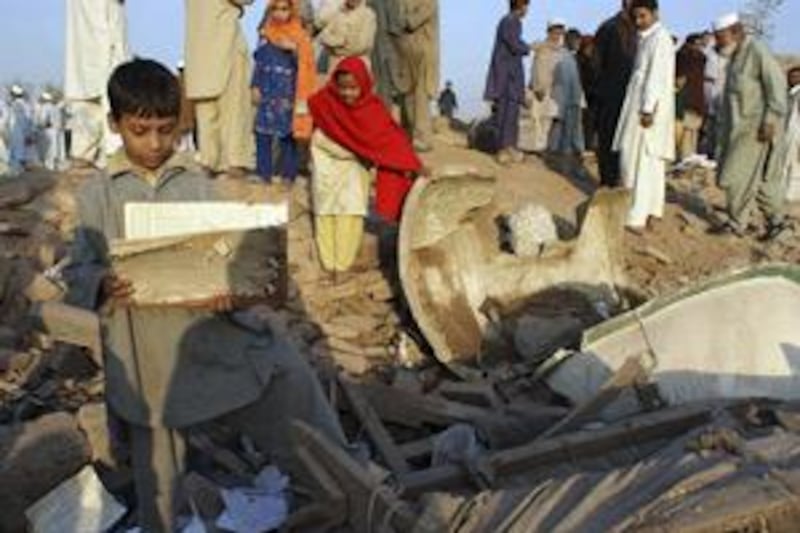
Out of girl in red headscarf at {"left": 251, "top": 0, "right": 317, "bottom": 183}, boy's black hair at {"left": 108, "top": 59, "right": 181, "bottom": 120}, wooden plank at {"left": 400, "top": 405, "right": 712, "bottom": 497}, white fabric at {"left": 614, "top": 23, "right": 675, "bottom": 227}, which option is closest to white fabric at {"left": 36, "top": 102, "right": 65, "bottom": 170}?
girl in red headscarf at {"left": 251, "top": 0, "right": 317, "bottom": 183}

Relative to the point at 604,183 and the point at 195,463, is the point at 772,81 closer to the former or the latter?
the point at 604,183

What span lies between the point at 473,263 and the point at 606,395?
2153 millimetres

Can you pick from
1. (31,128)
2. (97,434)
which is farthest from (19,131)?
(97,434)

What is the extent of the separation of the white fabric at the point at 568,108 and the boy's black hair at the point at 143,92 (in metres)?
9.66

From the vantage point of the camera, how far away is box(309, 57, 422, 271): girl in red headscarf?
23.5 ft

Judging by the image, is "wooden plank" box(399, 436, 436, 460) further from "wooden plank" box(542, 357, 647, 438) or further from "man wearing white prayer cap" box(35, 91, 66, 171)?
"man wearing white prayer cap" box(35, 91, 66, 171)

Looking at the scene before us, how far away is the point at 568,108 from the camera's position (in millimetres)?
12828

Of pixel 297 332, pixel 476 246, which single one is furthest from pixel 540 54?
pixel 297 332

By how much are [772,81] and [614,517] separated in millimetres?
7736

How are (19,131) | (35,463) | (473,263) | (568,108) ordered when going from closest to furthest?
(35,463)
(473,263)
(568,108)
(19,131)

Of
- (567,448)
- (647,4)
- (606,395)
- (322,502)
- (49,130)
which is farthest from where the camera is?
(49,130)

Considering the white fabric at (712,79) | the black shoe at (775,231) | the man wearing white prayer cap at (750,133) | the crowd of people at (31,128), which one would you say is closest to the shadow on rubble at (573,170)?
the man wearing white prayer cap at (750,133)

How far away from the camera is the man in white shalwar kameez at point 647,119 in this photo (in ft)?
30.2

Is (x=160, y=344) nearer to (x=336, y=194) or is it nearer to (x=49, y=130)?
(x=336, y=194)
